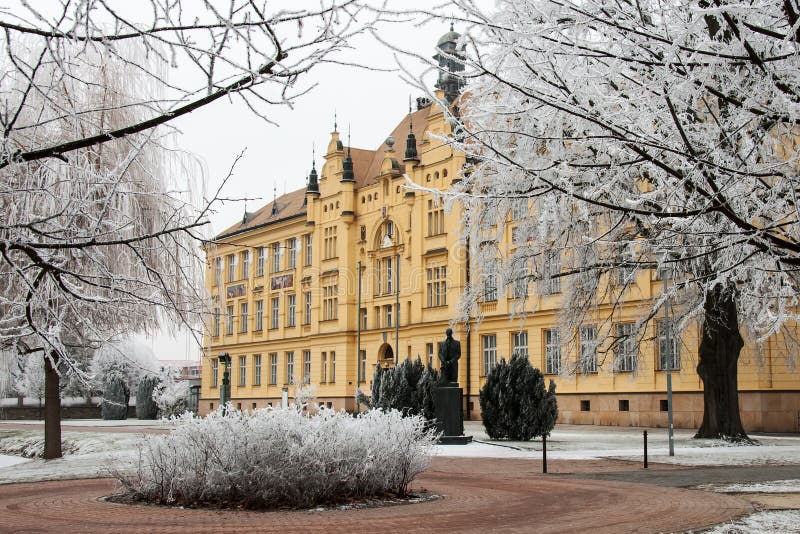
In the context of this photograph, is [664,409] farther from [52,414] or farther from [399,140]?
[399,140]

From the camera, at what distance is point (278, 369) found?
217 feet

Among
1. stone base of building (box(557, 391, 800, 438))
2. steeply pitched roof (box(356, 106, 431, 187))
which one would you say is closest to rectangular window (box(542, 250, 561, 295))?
stone base of building (box(557, 391, 800, 438))

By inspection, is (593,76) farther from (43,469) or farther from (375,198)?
(375,198)

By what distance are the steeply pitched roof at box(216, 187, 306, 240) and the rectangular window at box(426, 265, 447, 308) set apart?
14299 millimetres

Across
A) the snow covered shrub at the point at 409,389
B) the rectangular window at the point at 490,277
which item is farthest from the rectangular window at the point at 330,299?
the rectangular window at the point at 490,277

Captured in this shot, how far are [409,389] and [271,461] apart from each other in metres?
20.0

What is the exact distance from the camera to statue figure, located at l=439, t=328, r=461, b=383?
78.0 feet

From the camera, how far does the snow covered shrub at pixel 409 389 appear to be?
1136 inches

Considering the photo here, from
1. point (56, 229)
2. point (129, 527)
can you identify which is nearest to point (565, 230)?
point (129, 527)

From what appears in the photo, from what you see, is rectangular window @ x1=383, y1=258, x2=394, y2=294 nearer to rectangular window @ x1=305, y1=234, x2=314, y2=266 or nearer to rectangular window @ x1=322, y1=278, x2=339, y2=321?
rectangular window @ x1=322, y1=278, x2=339, y2=321

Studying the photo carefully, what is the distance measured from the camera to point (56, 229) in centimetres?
548

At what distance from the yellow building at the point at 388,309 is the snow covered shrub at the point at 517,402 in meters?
11.4

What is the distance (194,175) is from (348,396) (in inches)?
1550

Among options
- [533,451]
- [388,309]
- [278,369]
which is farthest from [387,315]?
[533,451]
